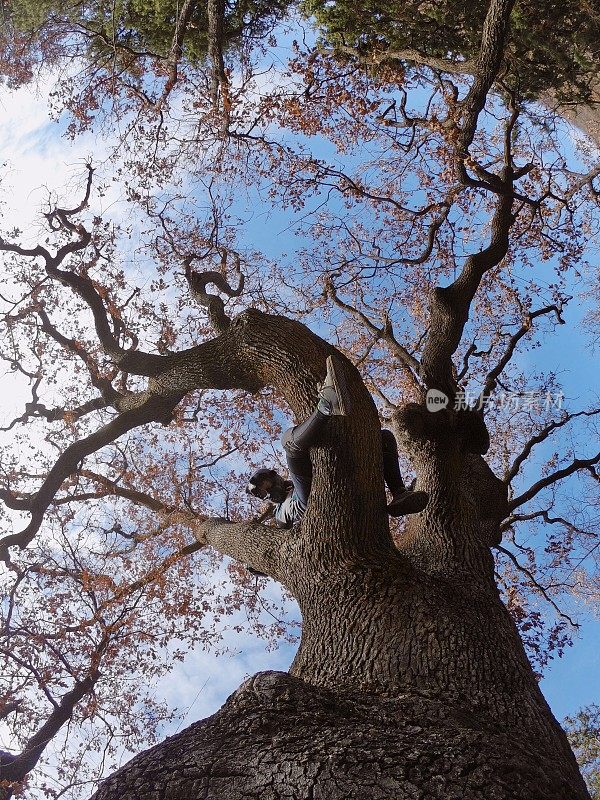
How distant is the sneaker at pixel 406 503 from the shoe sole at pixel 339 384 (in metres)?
0.87

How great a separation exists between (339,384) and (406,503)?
1.15 metres

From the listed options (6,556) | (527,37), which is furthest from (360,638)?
(527,37)

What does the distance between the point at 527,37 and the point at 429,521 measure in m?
7.53

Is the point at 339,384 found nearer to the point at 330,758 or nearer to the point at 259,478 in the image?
the point at 259,478

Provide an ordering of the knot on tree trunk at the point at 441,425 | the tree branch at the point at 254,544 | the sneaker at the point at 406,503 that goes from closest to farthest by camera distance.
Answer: the sneaker at the point at 406,503
the tree branch at the point at 254,544
the knot on tree trunk at the point at 441,425

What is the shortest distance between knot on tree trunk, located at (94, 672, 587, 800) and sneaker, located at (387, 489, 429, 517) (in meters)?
1.83

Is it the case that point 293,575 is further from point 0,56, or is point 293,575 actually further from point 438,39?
point 0,56

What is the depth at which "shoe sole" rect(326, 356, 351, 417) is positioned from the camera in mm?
4215

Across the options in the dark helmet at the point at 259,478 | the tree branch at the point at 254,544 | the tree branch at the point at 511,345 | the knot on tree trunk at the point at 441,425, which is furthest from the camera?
the tree branch at the point at 511,345

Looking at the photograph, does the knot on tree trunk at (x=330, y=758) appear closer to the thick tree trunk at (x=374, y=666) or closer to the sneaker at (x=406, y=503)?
the thick tree trunk at (x=374, y=666)

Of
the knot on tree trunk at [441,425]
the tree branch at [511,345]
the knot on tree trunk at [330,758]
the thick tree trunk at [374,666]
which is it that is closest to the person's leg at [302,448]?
the thick tree trunk at [374,666]

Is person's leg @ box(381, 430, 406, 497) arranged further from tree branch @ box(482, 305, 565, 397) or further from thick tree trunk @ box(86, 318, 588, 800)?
tree branch @ box(482, 305, 565, 397)

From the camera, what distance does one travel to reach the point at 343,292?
1003cm

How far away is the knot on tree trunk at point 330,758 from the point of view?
228cm
